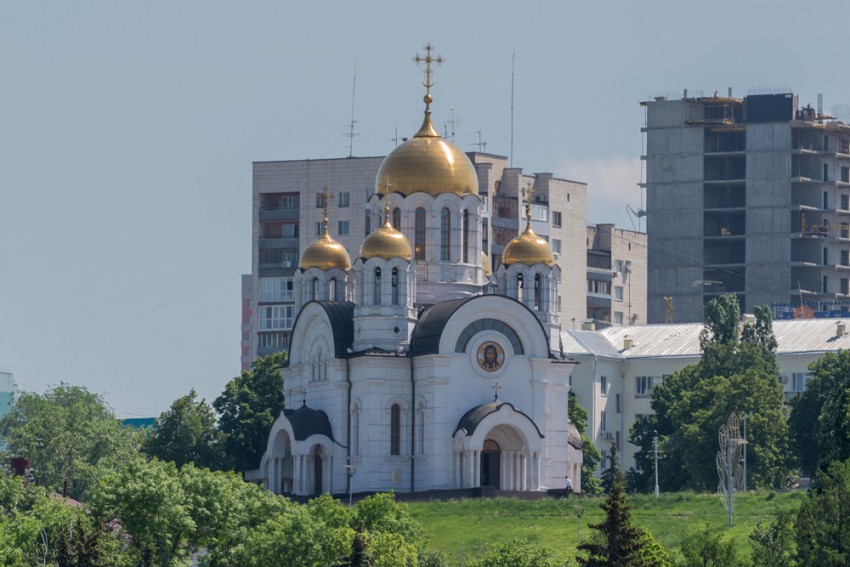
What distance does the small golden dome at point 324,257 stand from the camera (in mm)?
112338

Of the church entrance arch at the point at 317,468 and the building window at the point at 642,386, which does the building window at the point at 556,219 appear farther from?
the church entrance arch at the point at 317,468

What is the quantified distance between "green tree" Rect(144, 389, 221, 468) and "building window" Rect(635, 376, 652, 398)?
2371 centimetres

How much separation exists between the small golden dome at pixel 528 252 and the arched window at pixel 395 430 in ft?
26.6

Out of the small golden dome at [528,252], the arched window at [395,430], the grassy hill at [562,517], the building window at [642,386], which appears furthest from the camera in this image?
the building window at [642,386]

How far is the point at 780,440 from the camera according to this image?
112 metres

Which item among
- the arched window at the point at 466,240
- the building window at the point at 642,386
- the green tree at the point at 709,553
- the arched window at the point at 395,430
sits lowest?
the green tree at the point at 709,553

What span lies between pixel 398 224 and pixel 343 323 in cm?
491

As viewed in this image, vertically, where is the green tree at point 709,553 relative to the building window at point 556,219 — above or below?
below

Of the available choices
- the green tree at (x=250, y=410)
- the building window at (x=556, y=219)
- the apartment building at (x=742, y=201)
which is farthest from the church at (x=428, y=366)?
the apartment building at (x=742, y=201)

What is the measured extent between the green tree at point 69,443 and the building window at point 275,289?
80.7ft

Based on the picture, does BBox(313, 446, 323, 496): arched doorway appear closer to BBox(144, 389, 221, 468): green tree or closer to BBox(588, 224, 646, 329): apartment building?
BBox(144, 389, 221, 468): green tree

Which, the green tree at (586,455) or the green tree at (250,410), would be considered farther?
the green tree at (250,410)

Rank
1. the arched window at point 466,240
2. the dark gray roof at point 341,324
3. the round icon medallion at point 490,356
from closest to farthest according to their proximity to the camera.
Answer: the round icon medallion at point 490,356
the dark gray roof at point 341,324
the arched window at point 466,240

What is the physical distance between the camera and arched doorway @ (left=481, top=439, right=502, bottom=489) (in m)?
105
